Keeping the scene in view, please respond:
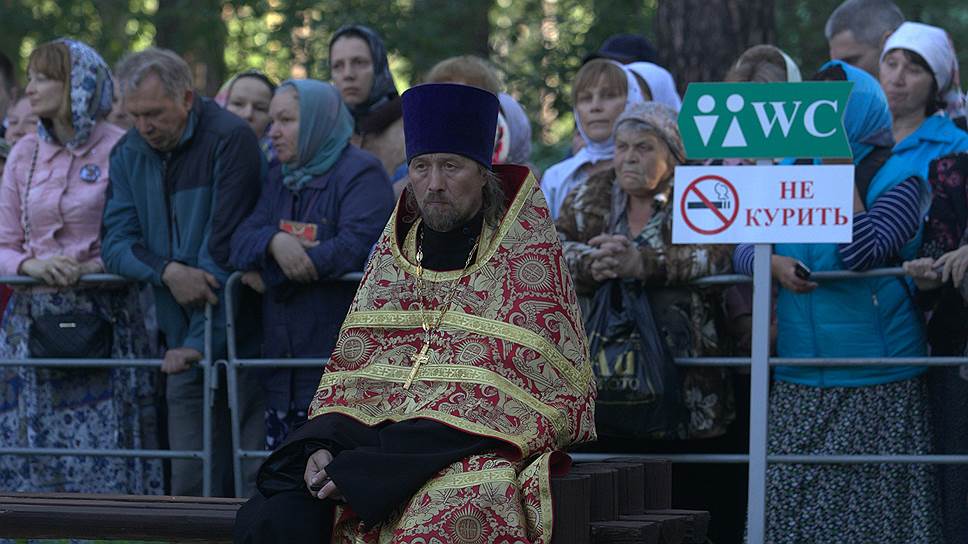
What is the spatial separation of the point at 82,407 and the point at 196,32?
8.96 m

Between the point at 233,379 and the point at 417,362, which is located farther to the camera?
the point at 233,379

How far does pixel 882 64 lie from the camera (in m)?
7.01

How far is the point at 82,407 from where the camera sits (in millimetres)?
7691

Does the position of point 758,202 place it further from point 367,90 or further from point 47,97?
point 47,97

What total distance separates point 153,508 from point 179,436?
1598mm

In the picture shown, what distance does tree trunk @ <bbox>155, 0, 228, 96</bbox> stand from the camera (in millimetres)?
15898

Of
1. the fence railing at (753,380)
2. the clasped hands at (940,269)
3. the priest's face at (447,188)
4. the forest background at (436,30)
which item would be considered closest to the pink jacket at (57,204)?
the fence railing at (753,380)

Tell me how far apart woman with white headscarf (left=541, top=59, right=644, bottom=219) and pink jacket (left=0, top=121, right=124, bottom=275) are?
2150mm

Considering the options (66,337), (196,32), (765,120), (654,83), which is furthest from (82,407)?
(196,32)

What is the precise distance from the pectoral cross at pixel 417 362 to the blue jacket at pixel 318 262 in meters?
1.62

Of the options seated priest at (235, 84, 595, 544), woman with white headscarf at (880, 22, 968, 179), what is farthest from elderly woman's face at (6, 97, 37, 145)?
woman with white headscarf at (880, 22, 968, 179)

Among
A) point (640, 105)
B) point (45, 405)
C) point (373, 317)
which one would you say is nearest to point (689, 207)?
point (640, 105)

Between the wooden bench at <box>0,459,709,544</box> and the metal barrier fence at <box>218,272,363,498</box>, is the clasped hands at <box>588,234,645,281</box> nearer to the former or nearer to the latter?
the wooden bench at <box>0,459,709,544</box>

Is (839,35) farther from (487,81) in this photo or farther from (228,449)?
(228,449)
